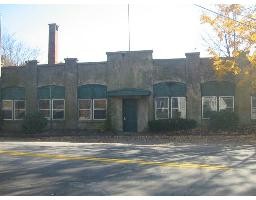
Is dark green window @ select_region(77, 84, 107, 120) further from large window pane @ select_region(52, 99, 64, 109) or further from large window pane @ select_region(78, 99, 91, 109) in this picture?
large window pane @ select_region(52, 99, 64, 109)

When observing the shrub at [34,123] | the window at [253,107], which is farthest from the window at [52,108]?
the window at [253,107]

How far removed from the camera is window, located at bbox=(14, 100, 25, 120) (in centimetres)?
3266

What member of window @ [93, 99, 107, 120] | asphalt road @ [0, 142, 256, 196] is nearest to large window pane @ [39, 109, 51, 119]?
window @ [93, 99, 107, 120]

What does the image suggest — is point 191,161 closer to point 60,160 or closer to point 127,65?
point 60,160

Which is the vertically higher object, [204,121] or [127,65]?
[127,65]

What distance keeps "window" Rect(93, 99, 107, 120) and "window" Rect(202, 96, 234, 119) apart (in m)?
7.33

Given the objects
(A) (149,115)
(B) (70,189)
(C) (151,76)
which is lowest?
(B) (70,189)

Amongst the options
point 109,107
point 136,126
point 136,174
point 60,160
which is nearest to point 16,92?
point 109,107

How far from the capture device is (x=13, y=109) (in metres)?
32.9

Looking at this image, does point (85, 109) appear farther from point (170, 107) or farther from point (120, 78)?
point (170, 107)

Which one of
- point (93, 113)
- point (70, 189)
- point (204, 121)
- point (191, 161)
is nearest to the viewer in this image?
point (70, 189)

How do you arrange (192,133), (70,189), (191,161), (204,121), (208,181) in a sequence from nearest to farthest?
(70,189) → (208,181) → (191,161) → (192,133) → (204,121)

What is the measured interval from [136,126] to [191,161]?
17.1 metres

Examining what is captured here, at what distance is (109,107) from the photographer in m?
30.4
